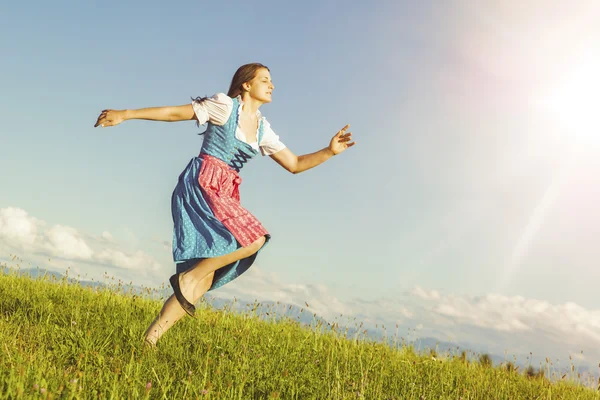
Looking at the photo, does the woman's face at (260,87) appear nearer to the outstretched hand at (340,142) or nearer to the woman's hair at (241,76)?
the woman's hair at (241,76)

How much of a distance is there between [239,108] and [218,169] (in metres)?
0.65

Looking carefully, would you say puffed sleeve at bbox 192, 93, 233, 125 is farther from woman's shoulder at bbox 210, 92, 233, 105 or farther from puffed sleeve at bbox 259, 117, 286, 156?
puffed sleeve at bbox 259, 117, 286, 156

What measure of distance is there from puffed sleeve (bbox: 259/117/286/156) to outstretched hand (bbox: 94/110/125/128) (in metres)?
1.52

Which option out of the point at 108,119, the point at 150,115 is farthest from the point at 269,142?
the point at 108,119

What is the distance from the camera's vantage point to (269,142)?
236 inches

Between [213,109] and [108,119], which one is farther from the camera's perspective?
[213,109]

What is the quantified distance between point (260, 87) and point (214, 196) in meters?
1.26

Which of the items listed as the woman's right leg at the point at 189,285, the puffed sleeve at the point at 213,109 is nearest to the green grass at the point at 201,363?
the woman's right leg at the point at 189,285

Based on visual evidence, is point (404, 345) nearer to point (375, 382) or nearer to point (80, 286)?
point (375, 382)

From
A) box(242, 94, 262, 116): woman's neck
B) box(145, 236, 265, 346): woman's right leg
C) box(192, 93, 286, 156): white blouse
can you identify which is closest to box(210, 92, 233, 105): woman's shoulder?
box(192, 93, 286, 156): white blouse

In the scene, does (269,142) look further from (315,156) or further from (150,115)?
(150,115)

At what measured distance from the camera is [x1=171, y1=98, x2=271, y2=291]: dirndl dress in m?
5.15

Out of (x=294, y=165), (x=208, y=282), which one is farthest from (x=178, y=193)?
(x=294, y=165)

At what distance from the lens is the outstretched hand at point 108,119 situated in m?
4.88
